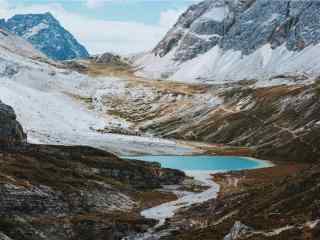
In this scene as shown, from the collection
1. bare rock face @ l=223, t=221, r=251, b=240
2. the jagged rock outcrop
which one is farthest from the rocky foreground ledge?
bare rock face @ l=223, t=221, r=251, b=240

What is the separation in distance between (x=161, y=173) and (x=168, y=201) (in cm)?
2851

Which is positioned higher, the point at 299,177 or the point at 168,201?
the point at 299,177

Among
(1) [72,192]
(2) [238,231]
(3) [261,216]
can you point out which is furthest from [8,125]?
(2) [238,231]

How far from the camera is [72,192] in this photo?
123m

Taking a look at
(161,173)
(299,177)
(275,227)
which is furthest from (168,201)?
(275,227)

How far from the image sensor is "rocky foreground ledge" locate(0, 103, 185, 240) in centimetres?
10419

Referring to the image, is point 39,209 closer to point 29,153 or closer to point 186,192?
point 29,153

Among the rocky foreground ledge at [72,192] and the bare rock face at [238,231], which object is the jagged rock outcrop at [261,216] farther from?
the rocky foreground ledge at [72,192]

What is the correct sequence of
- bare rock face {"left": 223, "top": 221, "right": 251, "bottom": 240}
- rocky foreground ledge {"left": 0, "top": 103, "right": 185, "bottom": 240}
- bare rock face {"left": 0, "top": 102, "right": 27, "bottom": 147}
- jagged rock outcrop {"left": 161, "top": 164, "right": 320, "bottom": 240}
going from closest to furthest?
jagged rock outcrop {"left": 161, "top": 164, "right": 320, "bottom": 240}, bare rock face {"left": 223, "top": 221, "right": 251, "bottom": 240}, rocky foreground ledge {"left": 0, "top": 103, "right": 185, "bottom": 240}, bare rock face {"left": 0, "top": 102, "right": 27, "bottom": 147}

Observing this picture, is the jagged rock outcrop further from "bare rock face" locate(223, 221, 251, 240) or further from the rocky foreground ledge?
the rocky foreground ledge

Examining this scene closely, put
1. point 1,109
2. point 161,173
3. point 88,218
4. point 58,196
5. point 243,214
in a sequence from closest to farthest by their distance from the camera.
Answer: point 243,214 → point 88,218 → point 58,196 → point 161,173 → point 1,109

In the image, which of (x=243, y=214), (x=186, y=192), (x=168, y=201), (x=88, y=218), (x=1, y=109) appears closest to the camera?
(x=243, y=214)

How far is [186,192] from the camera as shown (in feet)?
516

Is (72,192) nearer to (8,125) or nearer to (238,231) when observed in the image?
(238,231)
